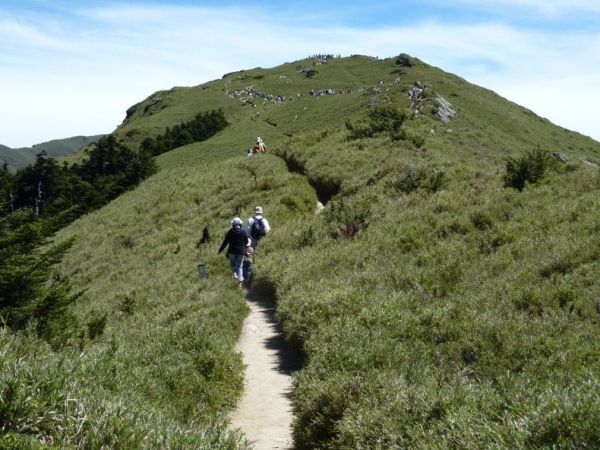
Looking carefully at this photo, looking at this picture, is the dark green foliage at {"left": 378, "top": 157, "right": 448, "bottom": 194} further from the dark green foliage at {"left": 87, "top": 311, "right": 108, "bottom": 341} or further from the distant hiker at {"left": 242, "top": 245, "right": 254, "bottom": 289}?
the dark green foliage at {"left": 87, "top": 311, "right": 108, "bottom": 341}

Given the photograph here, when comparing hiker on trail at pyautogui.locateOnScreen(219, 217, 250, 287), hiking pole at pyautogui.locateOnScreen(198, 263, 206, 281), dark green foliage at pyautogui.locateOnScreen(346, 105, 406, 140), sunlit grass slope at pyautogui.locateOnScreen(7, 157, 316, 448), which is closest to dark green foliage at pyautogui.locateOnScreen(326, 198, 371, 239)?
sunlit grass slope at pyautogui.locateOnScreen(7, 157, 316, 448)

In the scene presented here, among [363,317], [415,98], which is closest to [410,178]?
[363,317]

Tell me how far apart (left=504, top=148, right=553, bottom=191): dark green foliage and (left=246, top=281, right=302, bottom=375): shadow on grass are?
853 cm

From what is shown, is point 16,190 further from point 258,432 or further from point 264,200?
point 258,432

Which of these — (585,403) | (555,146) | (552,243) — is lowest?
(585,403)

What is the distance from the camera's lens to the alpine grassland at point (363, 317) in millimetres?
4758

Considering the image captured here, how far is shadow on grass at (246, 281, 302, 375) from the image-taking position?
10.4 metres

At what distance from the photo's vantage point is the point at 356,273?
12664mm

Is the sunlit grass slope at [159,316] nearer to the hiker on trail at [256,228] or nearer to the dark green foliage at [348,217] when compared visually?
the hiker on trail at [256,228]

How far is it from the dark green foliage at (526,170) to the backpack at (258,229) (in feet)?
27.6

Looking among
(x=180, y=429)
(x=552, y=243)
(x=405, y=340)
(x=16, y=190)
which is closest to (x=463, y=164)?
(x=552, y=243)

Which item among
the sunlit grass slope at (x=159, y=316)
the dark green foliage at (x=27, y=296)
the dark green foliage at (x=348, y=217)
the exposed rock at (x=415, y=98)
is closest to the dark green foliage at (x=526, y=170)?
the dark green foliage at (x=348, y=217)

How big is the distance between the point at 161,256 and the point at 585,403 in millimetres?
20283

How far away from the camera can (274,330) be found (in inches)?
489
